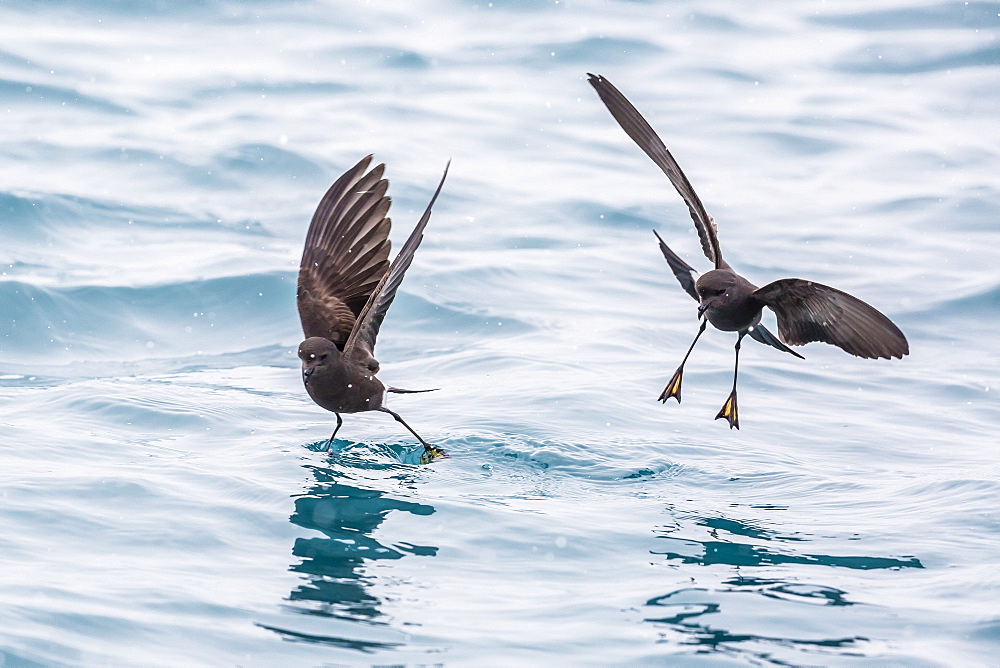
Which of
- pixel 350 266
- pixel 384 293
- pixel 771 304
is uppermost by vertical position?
pixel 350 266

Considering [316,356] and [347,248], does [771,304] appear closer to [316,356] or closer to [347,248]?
[316,356]

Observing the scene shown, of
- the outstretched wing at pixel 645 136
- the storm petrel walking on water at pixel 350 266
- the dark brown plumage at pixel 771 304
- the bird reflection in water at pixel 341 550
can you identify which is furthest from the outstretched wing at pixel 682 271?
the bird reflection in water at pixel 341 550

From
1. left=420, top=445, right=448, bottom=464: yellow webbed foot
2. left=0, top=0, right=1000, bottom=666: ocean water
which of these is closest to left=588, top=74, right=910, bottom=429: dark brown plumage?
left=0, top=0, right=1000, bottom=666: ocean water

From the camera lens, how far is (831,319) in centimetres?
545

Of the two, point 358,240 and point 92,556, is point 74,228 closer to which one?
point 358,240

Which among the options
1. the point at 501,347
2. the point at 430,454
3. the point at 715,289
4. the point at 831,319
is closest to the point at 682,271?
the point at 715,289

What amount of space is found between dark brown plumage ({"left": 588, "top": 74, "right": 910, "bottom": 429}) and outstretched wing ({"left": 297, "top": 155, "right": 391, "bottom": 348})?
1.34 metres

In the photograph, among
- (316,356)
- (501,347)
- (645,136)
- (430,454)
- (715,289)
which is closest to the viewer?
(715,289)

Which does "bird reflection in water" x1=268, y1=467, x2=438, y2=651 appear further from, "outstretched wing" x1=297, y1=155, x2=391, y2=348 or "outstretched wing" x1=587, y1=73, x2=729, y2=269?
"outstretched wing" x1=587, y1=73, x2=729, y2=269

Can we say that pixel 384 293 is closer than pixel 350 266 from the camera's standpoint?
Yes

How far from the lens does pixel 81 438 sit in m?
6.89

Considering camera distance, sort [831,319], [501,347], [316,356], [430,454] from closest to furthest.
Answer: [831,319] < [316,356] < [430,454] < [501,347]

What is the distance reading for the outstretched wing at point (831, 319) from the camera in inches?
204

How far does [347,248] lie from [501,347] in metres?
2.66
